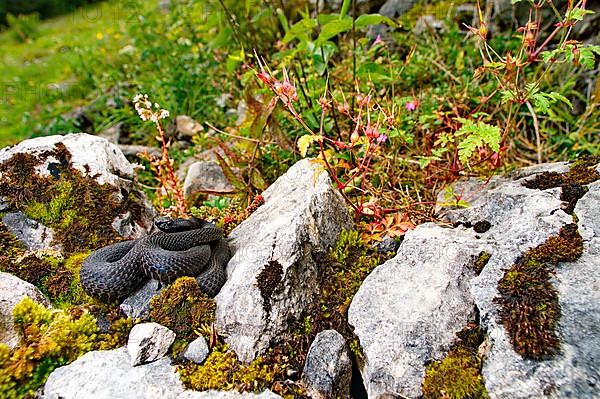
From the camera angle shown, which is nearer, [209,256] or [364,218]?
[209,256]

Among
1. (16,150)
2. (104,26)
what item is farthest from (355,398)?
(104,26)

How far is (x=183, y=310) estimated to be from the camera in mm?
3064

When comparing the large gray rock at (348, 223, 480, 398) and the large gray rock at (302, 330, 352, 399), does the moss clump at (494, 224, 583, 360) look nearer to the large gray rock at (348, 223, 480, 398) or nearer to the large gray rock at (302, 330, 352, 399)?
the large gray rock at (348, 223, 480, 398)

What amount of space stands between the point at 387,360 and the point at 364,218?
1.42 metres

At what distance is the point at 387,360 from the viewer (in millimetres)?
2672

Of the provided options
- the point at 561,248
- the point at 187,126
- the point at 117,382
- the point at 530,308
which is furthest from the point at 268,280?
the point at 187,126

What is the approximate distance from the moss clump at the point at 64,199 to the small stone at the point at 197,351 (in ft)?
4.61

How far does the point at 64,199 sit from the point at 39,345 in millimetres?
1494

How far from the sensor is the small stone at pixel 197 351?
2.86m

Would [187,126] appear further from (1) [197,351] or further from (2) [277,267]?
(1) [197,351]

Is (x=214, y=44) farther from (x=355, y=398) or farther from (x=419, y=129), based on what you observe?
(x=355, y=398)

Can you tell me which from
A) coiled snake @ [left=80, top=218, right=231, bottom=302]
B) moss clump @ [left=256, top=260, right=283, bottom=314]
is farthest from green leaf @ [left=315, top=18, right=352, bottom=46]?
moss clump @ [left=256, top=260, right=283, bottom=314]

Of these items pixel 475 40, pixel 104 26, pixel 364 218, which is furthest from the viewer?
pixel 104 26

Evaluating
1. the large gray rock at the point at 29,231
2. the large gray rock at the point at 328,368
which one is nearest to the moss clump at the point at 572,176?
the large gray rock at the point at 328,368
